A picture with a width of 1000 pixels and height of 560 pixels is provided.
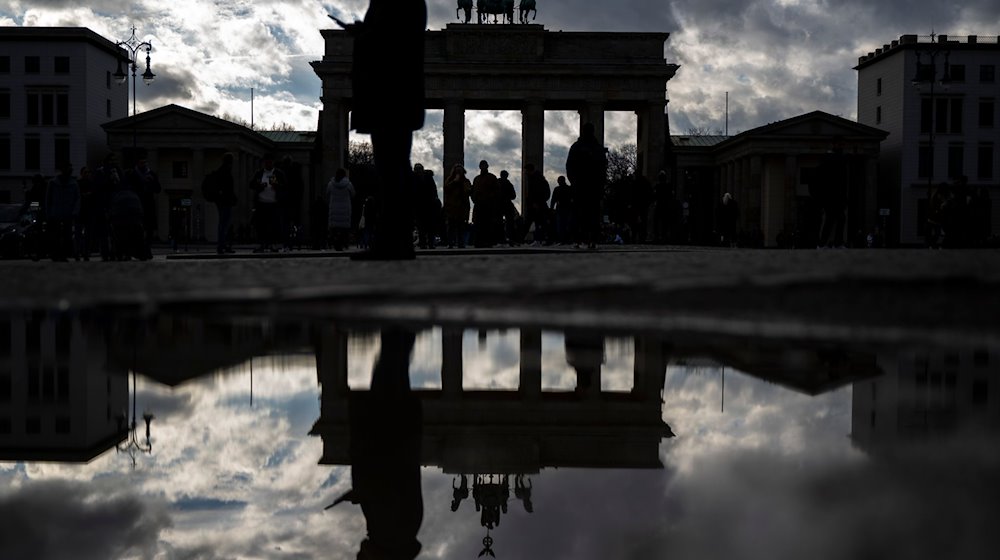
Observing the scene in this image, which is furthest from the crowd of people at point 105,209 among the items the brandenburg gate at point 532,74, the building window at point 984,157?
the building window at point 984,157

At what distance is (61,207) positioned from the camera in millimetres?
18938

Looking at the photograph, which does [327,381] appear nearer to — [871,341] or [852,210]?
[871,341]

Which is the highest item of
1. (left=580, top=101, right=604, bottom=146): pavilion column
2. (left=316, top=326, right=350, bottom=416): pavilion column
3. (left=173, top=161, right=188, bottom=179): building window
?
(left=580, top=101, right=604, bottom=146): pavilion column

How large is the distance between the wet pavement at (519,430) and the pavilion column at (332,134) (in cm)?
6425

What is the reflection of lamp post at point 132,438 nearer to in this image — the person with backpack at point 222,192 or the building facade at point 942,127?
the person with backpack at point 222,192

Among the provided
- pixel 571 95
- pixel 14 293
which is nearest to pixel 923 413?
pixel 14 293

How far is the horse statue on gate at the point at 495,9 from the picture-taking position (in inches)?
2616

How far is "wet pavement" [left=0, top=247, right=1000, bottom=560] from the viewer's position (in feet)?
4.91

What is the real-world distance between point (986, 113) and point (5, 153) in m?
66.3

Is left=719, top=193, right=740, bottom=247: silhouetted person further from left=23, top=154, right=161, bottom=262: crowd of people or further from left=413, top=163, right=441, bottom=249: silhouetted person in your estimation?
left=23, top=154, right=161, bottom=262: crowd of people

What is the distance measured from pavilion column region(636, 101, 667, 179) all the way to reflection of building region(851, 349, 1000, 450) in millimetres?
63822

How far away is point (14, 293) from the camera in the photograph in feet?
17.0

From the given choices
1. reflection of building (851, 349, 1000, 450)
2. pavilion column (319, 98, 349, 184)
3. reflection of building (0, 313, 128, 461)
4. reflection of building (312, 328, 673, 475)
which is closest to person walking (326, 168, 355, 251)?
reflection of building (0, 313, 128, 461)

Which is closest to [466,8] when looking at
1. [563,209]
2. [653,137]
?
[653,137]
